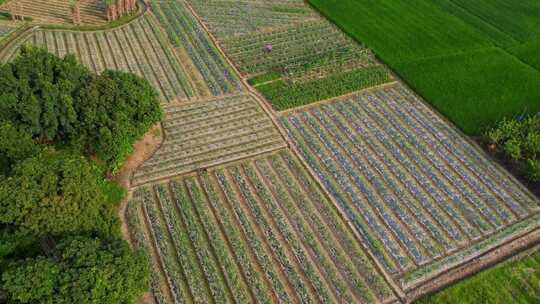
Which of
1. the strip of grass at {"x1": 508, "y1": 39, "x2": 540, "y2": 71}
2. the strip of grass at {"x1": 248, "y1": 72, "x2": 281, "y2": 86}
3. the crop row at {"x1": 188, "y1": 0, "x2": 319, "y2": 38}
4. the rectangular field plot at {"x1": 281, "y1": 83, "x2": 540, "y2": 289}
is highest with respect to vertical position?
the crop row at {"x1": 188, "y1": 0, "x2": 319, "y2": 38}

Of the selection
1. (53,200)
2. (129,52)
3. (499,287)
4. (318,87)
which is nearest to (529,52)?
(318,87)

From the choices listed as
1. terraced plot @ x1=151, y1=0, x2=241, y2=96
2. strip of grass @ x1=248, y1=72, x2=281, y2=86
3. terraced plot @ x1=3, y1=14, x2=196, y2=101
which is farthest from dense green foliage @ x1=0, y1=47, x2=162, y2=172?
strip of grass @ x1=248, y1=72, x2=281, y2=86

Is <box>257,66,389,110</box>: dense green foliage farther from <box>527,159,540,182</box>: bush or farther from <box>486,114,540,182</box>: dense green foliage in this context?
<box>527,159,540,182</box>: bush

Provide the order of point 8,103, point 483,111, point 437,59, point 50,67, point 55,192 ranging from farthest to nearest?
point 437,59 < point 483,111 < point 50,67 < point 8,103 < point 55,192

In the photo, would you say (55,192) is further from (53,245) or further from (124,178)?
(124,178)

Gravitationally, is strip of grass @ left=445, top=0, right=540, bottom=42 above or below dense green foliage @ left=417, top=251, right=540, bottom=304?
above

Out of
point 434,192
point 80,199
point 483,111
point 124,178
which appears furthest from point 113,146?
point 483,111
